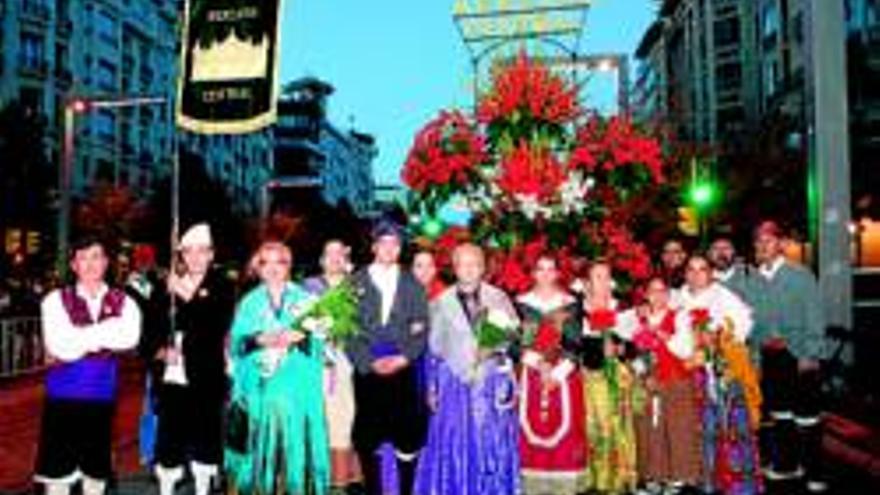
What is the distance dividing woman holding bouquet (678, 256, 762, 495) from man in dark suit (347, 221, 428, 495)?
219 cm

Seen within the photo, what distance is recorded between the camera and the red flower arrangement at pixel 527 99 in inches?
395

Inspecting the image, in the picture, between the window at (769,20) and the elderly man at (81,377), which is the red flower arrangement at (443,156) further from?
the window at (769,20)

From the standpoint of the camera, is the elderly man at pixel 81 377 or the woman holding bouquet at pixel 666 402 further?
the woman holding bouquet at pixel 666 402

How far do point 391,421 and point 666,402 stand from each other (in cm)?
224

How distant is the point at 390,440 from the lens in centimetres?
828

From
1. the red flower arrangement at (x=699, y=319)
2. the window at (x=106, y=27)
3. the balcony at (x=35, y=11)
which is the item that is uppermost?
the window at (x=106, y=27)

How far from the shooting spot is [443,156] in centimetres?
990

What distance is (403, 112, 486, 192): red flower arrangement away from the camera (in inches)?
389

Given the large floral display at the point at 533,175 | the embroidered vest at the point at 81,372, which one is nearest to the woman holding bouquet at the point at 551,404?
the large floral display at the point at 533,175

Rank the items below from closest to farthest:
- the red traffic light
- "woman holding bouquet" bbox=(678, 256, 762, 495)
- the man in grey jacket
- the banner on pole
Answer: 1. "woman holding bouquet" bbox=(678, 256, 762, 495)
2. the banner on pole
3. the man in grey jacket
4. the red traffic light

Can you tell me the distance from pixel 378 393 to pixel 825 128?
22.1ft

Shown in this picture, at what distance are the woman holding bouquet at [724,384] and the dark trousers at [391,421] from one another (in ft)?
7.39

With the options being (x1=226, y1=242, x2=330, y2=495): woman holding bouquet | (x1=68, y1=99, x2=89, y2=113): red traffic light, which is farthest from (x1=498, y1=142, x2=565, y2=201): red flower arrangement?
(x1=68, y1=99, x2=89, y2=113): red traffic light

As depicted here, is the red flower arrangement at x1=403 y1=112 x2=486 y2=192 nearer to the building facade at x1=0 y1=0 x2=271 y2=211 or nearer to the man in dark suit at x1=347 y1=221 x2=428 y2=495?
the man in dark suit at x1=347 y1=221 x2=428 y2=495
